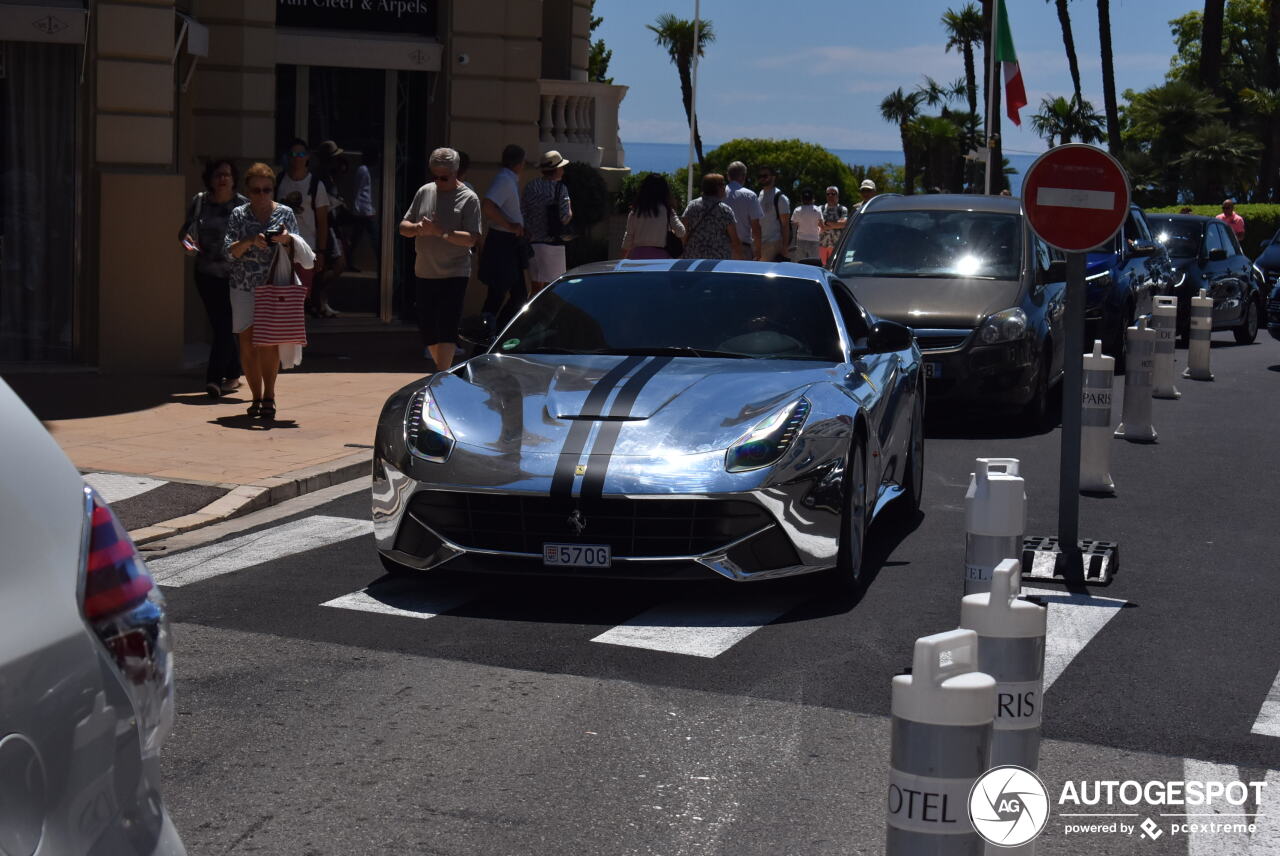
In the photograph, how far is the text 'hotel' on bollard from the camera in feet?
9.98

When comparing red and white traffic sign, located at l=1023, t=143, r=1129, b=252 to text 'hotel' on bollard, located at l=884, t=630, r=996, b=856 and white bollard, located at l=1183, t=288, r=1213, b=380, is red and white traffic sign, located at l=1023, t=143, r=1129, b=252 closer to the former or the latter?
text 'hotel' on bollard, located at l=884, t=630, r=996, b=856

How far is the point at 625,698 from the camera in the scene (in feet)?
19.9

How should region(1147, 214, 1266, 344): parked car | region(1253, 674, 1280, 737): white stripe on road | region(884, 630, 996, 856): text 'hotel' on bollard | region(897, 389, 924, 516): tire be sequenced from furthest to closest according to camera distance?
region(1147, 214, 1266, 344): parked car < region(897, 389, 924, 516): tire < region(1253, 674, 1280, 737): white stripe on road < region(884, 630, 996, 856): text 'hotel' on bollard

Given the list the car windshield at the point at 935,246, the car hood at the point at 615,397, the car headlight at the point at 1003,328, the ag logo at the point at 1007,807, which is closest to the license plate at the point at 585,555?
the car hood at the point at 615,397

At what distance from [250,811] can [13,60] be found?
38.5ft

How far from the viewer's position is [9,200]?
49.9 ft

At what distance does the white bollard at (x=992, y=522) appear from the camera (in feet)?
21.0

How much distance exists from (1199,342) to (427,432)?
41.9 ft

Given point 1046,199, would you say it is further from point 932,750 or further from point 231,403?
point 231,403

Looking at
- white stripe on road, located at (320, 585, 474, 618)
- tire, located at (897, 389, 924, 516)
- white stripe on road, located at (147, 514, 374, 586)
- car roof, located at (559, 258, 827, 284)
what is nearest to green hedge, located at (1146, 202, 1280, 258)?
tire, located at (897, 389, 924, 516)

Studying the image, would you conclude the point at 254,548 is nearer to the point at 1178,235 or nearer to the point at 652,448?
the point at 652,448

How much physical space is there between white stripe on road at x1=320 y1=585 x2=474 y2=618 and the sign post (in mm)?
2679

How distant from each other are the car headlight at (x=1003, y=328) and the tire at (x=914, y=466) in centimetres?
372

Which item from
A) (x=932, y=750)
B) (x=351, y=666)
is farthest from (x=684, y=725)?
(x=932, y=750)
